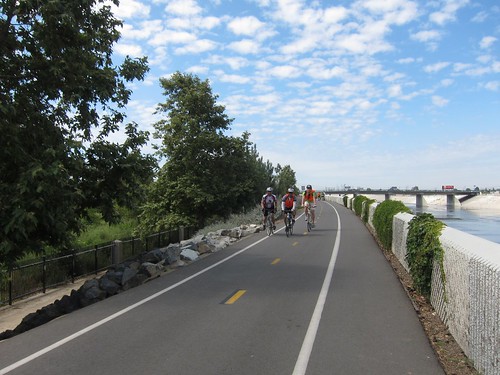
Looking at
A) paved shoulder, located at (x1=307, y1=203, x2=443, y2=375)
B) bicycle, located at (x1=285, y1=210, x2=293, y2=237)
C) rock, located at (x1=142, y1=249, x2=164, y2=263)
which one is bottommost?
paved shoulder, located at (x1=307, y1=203, x2=443, y2=375)

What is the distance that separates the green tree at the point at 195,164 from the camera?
32250 millimetres

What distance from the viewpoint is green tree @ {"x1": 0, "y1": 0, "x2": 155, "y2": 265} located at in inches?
338

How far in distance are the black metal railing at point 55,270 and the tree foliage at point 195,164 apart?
13.4 meters

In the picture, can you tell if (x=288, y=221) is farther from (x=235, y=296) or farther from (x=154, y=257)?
(x=235, y=296)

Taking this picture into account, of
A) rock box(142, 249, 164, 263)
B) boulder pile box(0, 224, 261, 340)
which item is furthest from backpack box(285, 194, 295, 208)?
rock box(142, 249, 164, 263)

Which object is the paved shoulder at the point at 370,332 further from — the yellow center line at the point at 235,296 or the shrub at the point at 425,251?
the yellow center line at the point at 235,296

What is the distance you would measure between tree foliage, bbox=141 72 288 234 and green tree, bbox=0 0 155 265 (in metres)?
19.3

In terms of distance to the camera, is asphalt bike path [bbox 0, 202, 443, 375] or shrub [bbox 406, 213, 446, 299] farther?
shrub [bbox 406, 213, 446, 299]

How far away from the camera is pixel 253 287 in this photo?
30.9 feet

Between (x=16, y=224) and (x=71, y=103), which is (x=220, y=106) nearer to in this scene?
(x=71, y=103)

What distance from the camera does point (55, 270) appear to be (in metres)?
14.7

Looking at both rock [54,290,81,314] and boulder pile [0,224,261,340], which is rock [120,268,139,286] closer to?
boulder pile [0,224,261,340]

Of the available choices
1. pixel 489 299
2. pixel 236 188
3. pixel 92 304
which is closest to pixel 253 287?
pixel 92 304

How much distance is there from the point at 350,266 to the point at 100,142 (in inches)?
298
